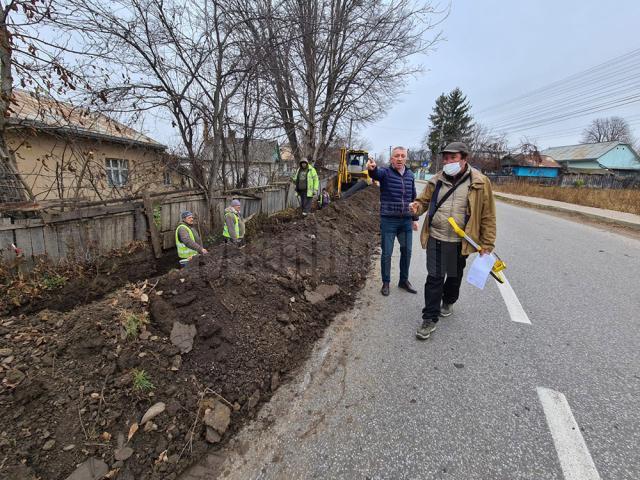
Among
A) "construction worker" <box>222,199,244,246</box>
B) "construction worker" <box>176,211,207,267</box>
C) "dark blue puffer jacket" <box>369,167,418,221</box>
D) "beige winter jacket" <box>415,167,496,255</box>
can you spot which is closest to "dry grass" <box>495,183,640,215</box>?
"dark blue puffer jacket" <box>369,167,418,221</box>

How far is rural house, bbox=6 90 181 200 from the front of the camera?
4410 millimetres

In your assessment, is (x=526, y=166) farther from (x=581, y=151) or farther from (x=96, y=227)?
(x=96, y=227)

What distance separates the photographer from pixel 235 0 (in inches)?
235

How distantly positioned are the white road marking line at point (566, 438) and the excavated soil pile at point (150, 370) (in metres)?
1.87

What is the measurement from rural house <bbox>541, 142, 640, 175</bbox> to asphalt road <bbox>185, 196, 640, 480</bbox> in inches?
2021

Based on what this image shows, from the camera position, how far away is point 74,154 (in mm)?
5230

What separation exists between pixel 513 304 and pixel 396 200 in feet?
6.44

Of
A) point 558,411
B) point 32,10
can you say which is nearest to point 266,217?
point 32,10

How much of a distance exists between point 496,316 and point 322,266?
7.64ft

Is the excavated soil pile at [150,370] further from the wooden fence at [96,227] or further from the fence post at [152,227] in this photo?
the fence post at [152,227]

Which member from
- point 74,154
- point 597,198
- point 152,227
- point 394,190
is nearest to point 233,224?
point 152,227

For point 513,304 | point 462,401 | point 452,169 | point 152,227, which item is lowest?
point 462,401

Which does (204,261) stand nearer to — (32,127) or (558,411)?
(32,127)

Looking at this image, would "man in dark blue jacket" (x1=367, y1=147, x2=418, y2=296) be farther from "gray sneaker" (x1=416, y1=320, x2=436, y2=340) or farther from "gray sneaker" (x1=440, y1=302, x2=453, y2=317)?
"gray sneaker" (x1=416, y1=320, x2=436, y2=340)
